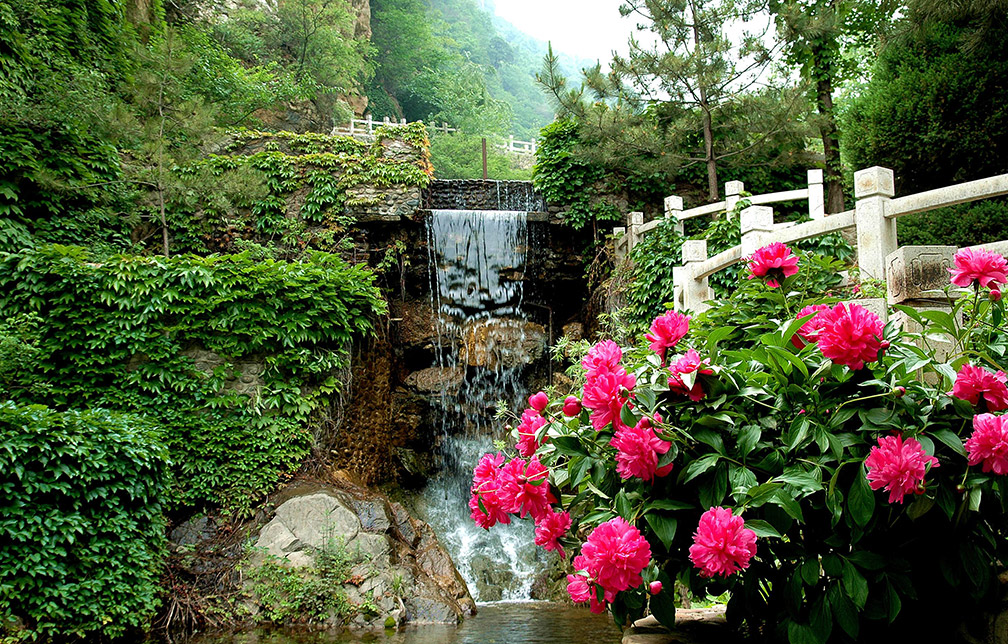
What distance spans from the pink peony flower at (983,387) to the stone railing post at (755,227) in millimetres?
4067

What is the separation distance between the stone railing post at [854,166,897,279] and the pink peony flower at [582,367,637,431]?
11.4 feet

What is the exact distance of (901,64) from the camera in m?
9.95

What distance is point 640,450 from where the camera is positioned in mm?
1866

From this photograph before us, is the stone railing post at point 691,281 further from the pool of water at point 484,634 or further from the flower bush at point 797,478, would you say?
the flower bush at point 797,478

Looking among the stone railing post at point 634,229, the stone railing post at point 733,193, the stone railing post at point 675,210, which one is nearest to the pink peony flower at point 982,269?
the stone railing post at point 733,193

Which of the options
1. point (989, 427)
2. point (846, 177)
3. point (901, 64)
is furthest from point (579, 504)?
point (846, 177)

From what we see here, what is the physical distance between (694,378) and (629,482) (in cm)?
39

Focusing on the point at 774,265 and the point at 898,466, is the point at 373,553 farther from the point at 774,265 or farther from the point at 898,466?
the point at 898,466

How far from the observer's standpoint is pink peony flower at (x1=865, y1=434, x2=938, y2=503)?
1.70m

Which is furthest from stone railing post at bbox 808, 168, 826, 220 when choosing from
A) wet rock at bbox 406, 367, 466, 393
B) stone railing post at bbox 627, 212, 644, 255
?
wet rock at bbox 406, 367, 466, 393

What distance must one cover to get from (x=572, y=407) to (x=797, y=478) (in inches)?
26.7

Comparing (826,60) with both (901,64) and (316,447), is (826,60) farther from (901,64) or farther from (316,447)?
(316,447)

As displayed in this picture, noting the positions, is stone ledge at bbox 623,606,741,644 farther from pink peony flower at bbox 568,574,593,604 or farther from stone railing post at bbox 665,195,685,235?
stone railing post at bbox 665,195,685,235

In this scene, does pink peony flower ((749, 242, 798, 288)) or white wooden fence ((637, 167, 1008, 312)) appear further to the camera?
white wooden fence ((637, 167, 1008, 312))
